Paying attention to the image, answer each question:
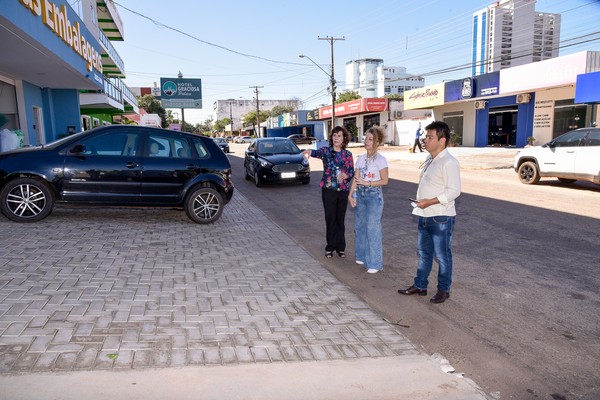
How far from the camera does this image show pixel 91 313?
400 centimetres

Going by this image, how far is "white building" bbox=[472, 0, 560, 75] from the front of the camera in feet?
159

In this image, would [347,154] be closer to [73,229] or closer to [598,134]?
[73,229]

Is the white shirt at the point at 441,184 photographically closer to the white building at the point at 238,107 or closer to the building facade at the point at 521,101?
the building facade at the point at 521,101

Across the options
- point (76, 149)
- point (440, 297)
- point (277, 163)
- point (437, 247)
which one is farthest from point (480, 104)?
point (437, 247)

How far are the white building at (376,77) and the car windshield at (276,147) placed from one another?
13715 cm

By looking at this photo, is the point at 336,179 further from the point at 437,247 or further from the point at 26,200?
the point at 26,200

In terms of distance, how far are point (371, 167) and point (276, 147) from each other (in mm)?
10158

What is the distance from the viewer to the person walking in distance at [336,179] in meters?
6.02

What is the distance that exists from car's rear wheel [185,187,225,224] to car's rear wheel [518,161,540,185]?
33.4 feet

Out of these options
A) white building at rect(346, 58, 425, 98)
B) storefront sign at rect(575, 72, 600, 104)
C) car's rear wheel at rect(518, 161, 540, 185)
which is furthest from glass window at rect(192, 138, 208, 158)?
white building at rect(346, 58, 425, 98)

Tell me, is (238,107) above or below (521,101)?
above

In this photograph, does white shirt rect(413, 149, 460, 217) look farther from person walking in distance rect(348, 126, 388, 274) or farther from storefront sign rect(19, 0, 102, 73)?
storefront sign rect(19, 0, 102, 73)

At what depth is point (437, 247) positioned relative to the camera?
14.7 ft

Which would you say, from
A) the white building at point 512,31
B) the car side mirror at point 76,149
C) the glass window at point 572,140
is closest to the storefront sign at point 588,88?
the glass window at point 572,140
